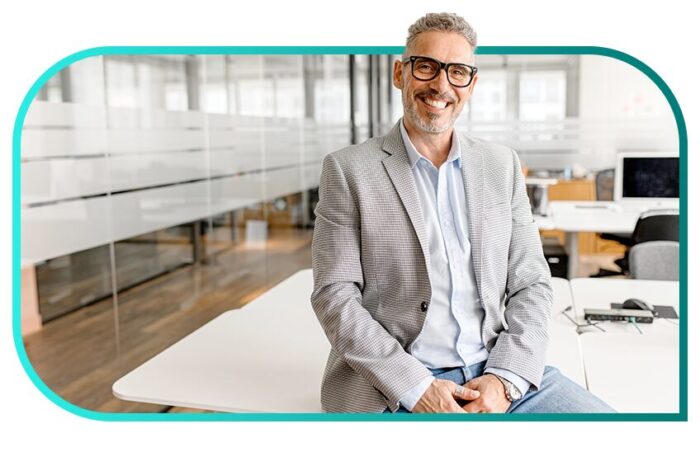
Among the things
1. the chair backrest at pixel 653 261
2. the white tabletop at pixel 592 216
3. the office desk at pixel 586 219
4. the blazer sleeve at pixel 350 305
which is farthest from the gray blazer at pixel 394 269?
the white tabletop at pixel 592 216

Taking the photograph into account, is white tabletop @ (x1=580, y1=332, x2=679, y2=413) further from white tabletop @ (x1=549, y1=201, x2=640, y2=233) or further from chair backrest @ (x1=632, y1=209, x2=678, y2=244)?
white tabletop @ (x1=549, y1=201, x2=640, y2=233)

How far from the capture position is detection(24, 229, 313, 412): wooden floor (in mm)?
1956

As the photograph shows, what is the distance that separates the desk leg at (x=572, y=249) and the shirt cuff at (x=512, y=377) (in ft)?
4.00

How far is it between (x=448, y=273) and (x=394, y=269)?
122 millimetres

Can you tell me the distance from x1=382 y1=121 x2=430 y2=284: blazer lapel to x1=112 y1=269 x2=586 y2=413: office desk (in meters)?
0.47

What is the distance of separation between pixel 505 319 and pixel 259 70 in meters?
2.21

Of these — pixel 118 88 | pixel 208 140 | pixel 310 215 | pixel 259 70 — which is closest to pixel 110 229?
pixel 118 88

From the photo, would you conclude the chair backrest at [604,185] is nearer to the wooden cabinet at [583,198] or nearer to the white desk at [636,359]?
the wooden cabinet at [583,198]

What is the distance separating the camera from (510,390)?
1.54m

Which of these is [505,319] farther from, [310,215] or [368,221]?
[310,215]

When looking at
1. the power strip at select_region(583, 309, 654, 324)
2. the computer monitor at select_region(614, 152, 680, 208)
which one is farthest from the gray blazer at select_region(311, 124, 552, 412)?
the computer monitor at select_region(614, 152, 680, 208)

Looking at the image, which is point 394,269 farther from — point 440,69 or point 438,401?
point 440,69

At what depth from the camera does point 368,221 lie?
1492 millimetres

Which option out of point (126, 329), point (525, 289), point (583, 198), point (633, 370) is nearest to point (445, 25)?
point (525, 289)
